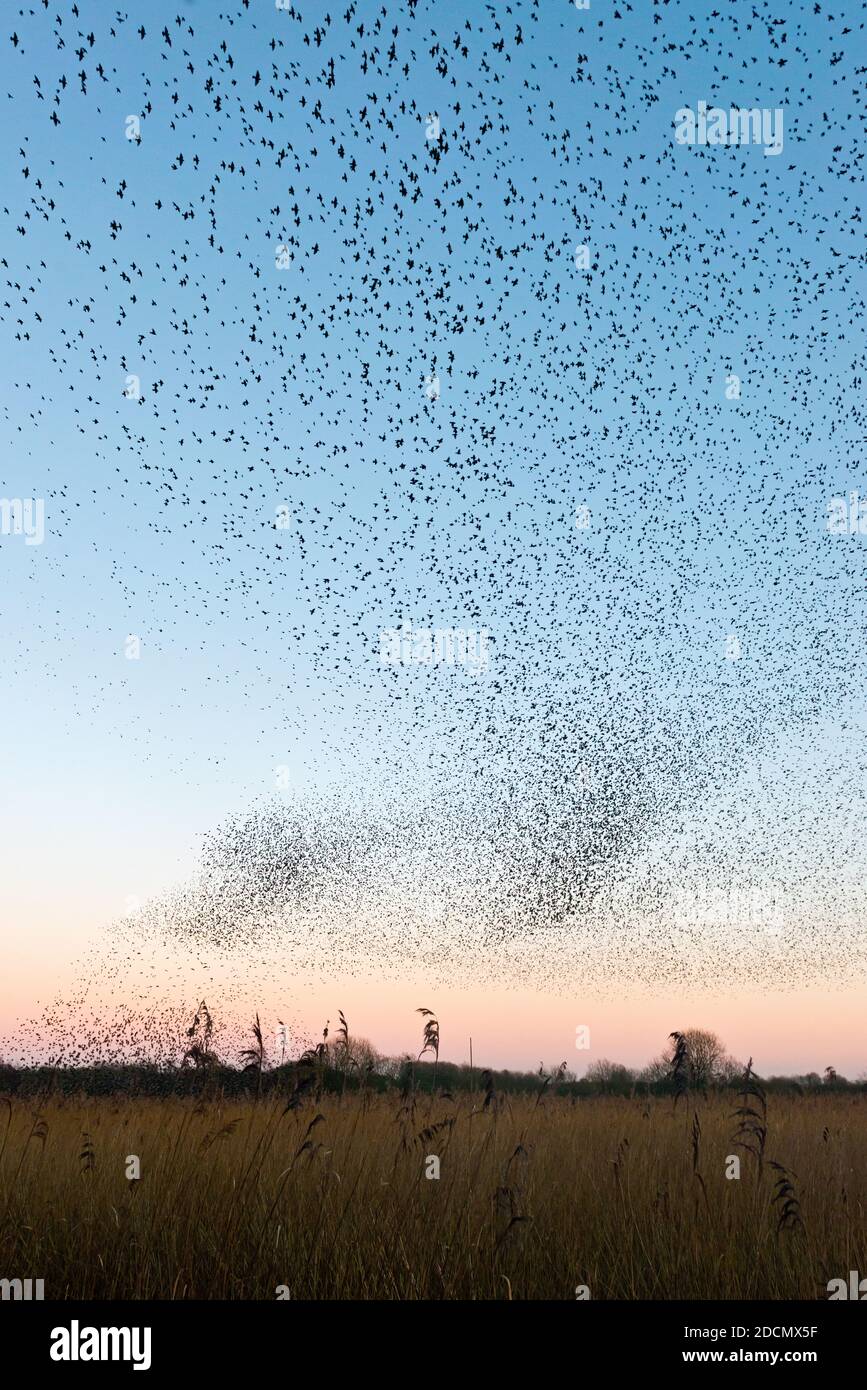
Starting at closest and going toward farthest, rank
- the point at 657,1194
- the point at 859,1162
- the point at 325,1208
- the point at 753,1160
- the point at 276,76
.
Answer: the point at 325,1208, the point at 657,1194, the point at 276,76, the point at 753,1160, the point at 859,1162

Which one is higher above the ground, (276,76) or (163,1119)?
(276,76)

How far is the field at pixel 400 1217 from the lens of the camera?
5609 millimetres

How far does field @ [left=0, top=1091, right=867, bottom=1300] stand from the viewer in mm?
5609

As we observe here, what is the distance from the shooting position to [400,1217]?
6.41 meters

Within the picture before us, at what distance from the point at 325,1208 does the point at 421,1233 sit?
572mm

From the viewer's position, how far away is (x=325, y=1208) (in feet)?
20.4
